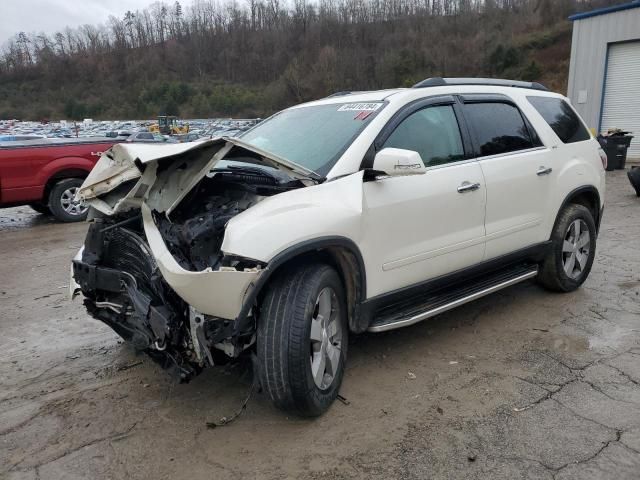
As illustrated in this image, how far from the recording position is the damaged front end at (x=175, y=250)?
2.65 meters

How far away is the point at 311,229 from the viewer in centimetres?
287

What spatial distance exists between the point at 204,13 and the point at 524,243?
99.0 metres

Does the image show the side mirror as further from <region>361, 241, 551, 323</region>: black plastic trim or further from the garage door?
the garage door

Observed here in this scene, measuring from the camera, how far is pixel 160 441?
2.88 metres

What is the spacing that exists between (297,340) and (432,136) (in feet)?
6.11

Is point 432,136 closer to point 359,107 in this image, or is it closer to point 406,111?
point 406,111

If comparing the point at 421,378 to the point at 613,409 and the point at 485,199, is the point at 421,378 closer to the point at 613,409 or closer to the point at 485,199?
the point at 613,409

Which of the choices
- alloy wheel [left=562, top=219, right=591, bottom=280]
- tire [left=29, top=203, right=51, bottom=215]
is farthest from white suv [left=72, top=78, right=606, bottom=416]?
tire [left=29, top=203, right=51, bottom=215]

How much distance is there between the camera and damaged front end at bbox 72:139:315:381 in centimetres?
265

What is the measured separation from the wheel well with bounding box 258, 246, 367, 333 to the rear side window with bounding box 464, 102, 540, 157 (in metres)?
1.55

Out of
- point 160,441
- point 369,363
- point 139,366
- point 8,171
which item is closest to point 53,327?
point 139,366

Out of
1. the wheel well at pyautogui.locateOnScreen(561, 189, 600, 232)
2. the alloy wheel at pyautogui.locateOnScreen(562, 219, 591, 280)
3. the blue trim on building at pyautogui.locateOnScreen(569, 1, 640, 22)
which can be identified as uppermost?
the blue trim on building at pyautogui.locateOnScreen(569, 1, 640, 22)

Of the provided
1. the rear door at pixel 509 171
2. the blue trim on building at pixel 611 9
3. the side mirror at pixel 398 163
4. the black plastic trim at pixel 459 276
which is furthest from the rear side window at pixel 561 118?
the blue trim on building at pixel 611 9

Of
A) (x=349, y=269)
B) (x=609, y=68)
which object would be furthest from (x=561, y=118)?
(x=609, y=68)
